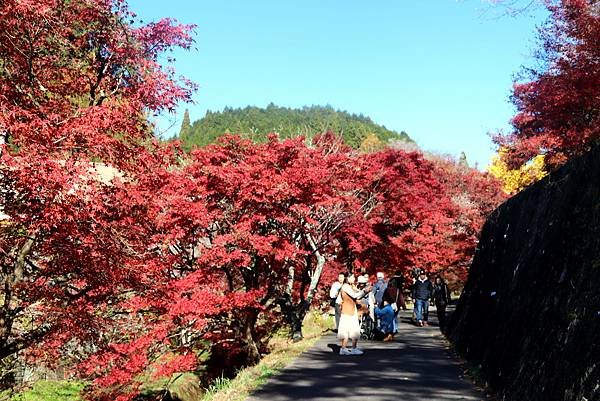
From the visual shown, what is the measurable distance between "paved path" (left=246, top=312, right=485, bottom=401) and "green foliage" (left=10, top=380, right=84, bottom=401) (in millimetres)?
8094

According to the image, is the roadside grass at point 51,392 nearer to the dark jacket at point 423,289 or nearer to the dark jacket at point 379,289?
the dark jacket at point 379,289

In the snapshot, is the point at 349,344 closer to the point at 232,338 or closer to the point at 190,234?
the point at 232,338

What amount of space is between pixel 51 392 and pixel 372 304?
9924 mm

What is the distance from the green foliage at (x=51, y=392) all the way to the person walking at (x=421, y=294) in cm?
1006

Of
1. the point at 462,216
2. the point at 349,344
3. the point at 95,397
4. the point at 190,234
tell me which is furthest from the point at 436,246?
the point at 95,397

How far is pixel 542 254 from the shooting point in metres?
6.73

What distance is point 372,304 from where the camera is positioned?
12000 mm

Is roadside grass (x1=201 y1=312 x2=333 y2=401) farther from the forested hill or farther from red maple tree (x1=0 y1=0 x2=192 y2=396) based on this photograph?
the forested hill

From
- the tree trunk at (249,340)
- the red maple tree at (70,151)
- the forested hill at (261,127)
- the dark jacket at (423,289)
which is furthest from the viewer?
the forested hill at (261,127)

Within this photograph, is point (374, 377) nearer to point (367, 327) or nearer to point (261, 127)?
point (367, 327)

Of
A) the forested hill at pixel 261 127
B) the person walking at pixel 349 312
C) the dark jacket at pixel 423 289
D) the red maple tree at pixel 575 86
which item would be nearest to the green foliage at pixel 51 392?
the person walking at pixel 349 312

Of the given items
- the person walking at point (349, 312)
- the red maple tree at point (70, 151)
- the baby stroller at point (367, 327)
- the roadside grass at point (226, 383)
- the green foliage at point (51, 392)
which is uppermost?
the red maple tree at point (70, 151)

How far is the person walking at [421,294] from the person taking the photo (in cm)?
1496

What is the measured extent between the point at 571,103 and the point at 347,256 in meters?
11.5
